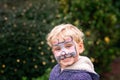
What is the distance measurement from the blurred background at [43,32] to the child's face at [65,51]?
180 cm

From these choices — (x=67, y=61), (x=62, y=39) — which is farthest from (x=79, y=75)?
(x=62, y=39)

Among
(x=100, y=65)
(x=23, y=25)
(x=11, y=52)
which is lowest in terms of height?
(x=100, y=65)

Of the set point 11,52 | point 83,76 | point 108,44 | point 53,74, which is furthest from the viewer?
point 108,44

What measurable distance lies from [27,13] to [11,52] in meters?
1.14

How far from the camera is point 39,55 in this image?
542cm

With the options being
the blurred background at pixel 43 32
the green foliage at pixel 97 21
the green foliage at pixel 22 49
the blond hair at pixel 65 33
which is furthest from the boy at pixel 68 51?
the green foliage at pixel 97 21

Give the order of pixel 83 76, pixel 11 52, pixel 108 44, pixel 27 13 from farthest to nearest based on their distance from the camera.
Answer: pixel 108 44 → pixel 27 13 → pixel 11 52 → pixel 83 76

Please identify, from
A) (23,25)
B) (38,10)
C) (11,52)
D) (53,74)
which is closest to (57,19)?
(38,10)

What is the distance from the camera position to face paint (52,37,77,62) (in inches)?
118

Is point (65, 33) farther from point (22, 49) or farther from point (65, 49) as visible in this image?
point (22, 49)

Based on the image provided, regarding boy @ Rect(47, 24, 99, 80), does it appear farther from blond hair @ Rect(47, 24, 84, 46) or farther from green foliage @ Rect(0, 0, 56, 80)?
green foliage @ Rect(0, 0, 56, 80)

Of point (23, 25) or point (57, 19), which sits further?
point (57, 19)

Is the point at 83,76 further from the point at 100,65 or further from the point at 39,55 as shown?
the point at 100,65

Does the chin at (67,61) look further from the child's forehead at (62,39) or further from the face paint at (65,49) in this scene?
the child's forehead at (62,39)
